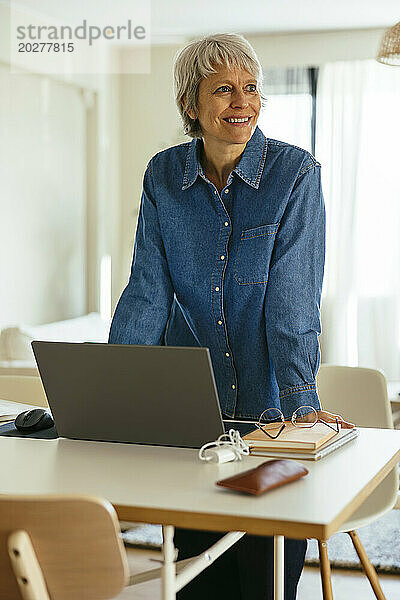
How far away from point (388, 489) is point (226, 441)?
96 cm

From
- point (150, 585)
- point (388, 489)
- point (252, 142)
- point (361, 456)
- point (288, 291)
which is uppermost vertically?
point (252, 142)

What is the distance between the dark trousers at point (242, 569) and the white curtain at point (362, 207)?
4.23m

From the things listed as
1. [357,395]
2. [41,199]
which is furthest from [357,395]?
[41,199]

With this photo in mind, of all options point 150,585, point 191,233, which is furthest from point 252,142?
point 150,585

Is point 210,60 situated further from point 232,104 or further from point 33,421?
point 33,421

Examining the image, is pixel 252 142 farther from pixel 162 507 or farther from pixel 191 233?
pixel 162 507

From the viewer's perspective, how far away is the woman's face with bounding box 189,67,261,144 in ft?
5.96

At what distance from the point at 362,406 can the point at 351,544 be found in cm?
101

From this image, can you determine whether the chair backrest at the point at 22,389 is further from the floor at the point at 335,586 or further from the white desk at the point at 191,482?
the white desk at the point at 191,482

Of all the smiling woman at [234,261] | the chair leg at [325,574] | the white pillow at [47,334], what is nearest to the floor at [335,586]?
the chair leg at [325,574]

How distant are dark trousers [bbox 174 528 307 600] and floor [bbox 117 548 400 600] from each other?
732 mm

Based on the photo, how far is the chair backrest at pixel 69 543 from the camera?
43.1 inches

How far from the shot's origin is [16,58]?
16.6 ft

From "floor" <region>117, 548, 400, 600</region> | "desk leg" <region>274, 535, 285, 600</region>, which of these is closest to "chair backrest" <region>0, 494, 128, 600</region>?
"desk leg" <region>274, 535, 285, 600</region>
